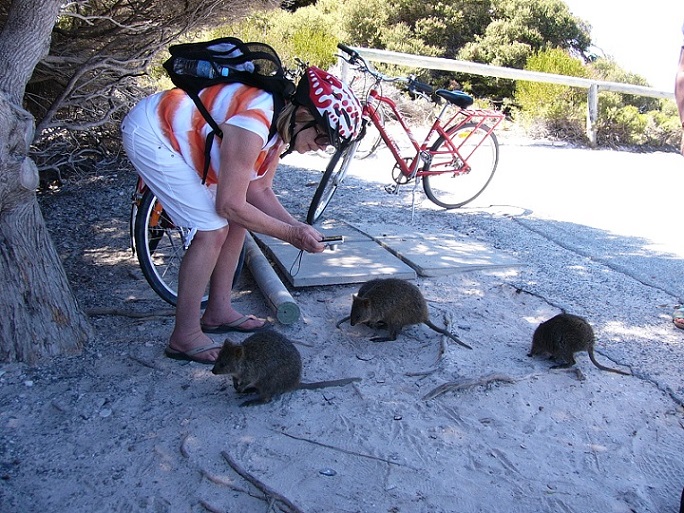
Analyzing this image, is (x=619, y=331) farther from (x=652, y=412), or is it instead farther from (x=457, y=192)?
(x=457, y=192)

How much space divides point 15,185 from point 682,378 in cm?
381

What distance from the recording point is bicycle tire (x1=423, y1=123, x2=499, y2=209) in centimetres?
714

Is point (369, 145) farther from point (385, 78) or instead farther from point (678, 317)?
point (678, 317)

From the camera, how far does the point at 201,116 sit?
10.4 feet

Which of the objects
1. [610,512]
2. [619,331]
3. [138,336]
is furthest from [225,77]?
[619,331]

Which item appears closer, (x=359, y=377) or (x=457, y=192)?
(x=359, y=377)

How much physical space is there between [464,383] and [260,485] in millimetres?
1303

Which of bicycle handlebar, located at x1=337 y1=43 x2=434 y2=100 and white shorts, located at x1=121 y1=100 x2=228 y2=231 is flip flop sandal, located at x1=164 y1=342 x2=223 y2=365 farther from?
bicycle handlebar, located at x1=337 y1=43 x2=434 y2=100

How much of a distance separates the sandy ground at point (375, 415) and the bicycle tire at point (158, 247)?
18 centimetres

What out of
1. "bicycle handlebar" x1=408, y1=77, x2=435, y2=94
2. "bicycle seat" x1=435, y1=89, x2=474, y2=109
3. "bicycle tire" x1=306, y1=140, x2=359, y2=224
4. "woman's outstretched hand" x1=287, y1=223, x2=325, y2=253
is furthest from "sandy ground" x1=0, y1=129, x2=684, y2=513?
"bicycle handlebar" x1=408, y1=77, x2=435, y2=94

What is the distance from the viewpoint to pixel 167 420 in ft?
9.96

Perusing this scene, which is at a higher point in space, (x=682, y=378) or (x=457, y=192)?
(x=457, y=192)

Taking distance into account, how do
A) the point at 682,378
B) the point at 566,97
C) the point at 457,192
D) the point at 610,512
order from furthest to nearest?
the point at 566,97
the point at 457,192
the point at 682,378
the point at 610,512

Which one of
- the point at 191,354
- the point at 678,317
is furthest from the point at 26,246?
the point at 678,317
